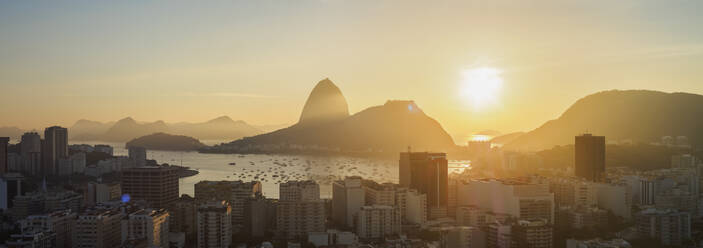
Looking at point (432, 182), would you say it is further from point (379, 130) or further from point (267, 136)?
point (267, 136)

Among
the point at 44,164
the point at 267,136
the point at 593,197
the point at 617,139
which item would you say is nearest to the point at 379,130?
the point at 267,136

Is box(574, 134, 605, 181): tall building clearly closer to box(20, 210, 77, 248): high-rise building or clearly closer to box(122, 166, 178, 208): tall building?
box(122, 166, 178, 208): tall building

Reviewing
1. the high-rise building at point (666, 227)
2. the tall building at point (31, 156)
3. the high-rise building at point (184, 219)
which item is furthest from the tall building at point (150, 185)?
the tall building at point (31, 156)

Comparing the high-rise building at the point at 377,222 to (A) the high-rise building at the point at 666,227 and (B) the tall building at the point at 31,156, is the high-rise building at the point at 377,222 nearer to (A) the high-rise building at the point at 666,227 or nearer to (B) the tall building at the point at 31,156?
(A) the high-rise building at the point at 666,227

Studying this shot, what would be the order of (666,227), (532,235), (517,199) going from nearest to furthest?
(532,235)
(666,227)
(517,199)

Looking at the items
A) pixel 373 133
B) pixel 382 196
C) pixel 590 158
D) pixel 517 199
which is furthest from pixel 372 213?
pixel 373 133

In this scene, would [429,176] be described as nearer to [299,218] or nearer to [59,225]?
[299,218]
